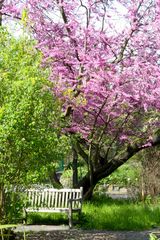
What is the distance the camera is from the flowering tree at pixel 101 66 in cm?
1030

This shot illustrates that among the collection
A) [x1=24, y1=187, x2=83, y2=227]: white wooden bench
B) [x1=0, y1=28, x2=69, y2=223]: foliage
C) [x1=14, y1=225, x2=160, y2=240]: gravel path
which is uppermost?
[x1=0, y1=28, x2=69, y2=223]: foliage

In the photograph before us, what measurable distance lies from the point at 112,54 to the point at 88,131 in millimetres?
1949

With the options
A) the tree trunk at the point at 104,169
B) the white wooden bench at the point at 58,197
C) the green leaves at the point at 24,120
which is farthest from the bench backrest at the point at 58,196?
the green leaves at the point at 24,120

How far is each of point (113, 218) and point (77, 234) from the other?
52.7 inches

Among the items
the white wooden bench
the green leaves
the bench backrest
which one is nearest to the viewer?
the green leaves

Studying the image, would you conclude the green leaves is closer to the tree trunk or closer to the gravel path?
the gravel path

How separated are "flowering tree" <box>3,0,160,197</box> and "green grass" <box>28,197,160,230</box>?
5.05 feet

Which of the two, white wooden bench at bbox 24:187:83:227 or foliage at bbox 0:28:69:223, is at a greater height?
foliage at bbox 0:28:69:223

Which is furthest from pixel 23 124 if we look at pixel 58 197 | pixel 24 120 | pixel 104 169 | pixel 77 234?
pixel 104 169

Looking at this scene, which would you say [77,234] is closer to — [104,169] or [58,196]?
[58,196]

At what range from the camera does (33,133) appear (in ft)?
23.1

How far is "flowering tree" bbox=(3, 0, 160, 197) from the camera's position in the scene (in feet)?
33.8

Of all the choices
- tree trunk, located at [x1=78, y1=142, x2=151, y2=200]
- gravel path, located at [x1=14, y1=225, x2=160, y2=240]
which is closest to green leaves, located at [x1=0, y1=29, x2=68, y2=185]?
gravel path, located at [x1=14, y1=225, x2=160, y2=240]

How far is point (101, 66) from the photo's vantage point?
10.4m
